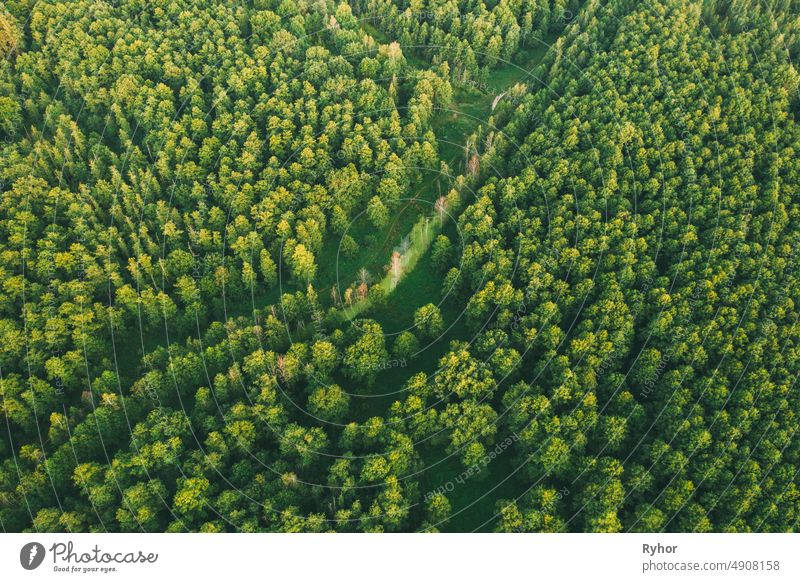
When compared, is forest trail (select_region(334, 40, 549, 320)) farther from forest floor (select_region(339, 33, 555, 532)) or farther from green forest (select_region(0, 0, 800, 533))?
green forest (select_region(0, 0, 800, 533))

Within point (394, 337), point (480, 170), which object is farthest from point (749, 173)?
point (394, 337)

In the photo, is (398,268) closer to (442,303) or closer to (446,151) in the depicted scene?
(442,303)

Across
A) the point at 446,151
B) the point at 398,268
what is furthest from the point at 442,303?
the point at 446,151

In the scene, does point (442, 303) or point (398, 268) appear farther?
point (398, 268)

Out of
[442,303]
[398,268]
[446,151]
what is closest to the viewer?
[442,303]

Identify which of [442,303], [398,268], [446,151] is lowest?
[442,303]

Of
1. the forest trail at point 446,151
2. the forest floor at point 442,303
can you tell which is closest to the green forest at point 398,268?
the forest floor at point 442,303

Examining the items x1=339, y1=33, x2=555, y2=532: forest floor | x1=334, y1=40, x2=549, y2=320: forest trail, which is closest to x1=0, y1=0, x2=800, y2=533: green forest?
x1=339, y1=33, x2=555, y2=532: forest floor
